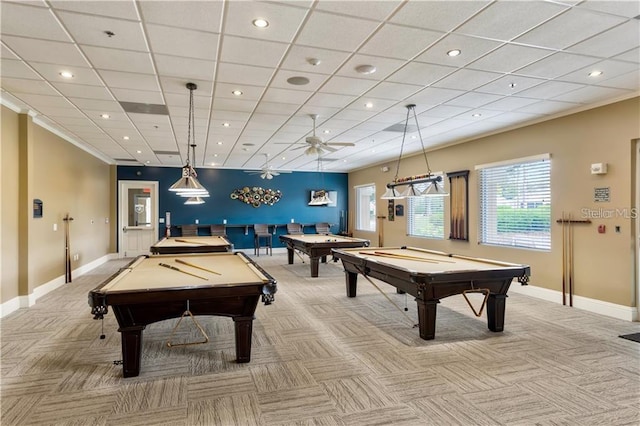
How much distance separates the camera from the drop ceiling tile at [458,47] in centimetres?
308

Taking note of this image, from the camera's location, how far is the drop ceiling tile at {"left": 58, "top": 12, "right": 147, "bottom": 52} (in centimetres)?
271

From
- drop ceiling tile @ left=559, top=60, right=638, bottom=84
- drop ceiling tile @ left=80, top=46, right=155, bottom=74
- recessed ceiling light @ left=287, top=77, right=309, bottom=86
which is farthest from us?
recessed ceiling light @ left=287, top=77, right=309, bottom=86

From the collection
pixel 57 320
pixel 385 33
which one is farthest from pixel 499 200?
pixel 57 320

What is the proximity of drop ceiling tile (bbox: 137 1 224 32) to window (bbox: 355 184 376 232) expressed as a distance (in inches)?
341

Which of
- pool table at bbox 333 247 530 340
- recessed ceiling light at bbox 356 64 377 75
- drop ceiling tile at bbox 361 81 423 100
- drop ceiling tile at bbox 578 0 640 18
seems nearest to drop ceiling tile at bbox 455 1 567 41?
drop ceiling tile at bbox 578 0 640 18

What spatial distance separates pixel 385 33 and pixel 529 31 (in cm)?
113

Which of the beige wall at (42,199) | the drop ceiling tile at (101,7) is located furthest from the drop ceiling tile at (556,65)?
the beige wall at (42,199)

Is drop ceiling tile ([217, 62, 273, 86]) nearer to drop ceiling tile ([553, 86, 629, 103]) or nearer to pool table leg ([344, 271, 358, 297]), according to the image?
pool table leg ([344, 271, 358, 297])

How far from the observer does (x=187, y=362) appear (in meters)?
3.29

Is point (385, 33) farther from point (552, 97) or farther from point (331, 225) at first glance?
point (331, 225)

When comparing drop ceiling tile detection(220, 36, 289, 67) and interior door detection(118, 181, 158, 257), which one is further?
interior door detection(118, 181, 158, 257)

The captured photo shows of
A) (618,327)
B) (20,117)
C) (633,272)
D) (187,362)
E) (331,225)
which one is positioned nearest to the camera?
(187,362)

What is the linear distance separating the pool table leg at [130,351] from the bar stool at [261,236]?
26.7 feet

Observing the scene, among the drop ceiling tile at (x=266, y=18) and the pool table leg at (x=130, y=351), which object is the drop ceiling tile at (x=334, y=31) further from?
the pool table leg at (x=130, y=351)
